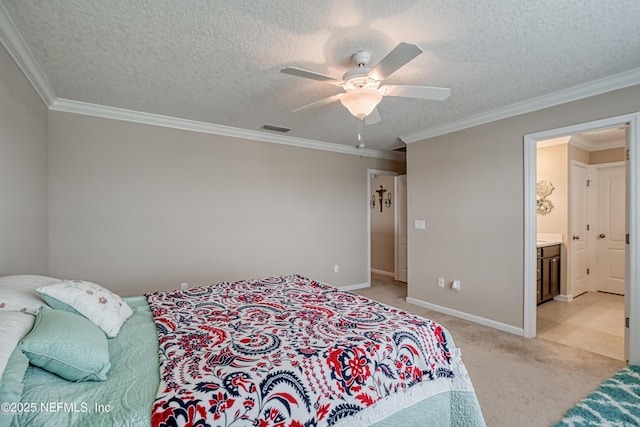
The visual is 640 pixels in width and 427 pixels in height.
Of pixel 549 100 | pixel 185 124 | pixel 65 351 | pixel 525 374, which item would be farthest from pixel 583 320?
pixel 185 124

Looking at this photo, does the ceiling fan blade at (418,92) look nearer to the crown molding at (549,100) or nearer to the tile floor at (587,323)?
the crown molding at (549,100)

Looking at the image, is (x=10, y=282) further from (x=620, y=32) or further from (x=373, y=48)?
(x=620, y=32)

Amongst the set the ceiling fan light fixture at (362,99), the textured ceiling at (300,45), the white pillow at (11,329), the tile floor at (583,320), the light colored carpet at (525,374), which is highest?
the textured ceiling at (300,45)

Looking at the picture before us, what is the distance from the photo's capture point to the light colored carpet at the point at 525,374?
2.01m

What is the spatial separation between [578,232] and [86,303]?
6017 mm

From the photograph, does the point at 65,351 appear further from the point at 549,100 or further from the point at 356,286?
the point at 356,286

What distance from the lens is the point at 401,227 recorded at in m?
5.82

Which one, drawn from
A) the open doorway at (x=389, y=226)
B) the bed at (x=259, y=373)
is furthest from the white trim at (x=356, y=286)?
the bed at (x=259, y=373)

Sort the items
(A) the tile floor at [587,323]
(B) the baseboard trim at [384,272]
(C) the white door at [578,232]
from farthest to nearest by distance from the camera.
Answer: (B) the baseboard trim at [384,272]
(C) the white door at [578,232]
(A) the tile floor at [587,323]

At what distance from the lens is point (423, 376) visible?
1.53 m

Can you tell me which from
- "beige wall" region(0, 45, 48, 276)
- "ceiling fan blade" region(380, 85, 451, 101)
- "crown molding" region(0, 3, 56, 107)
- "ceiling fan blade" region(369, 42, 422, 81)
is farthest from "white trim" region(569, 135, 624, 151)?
"beige wall" region(0, 45, 48, 276)

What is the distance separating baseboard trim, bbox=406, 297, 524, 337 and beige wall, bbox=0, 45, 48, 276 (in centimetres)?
429

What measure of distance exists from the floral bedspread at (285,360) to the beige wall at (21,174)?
1116 mm

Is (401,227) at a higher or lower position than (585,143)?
lower
